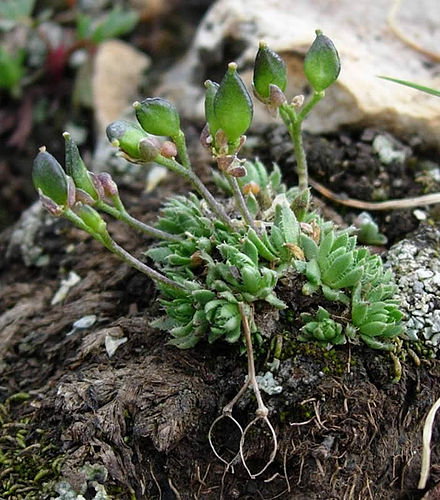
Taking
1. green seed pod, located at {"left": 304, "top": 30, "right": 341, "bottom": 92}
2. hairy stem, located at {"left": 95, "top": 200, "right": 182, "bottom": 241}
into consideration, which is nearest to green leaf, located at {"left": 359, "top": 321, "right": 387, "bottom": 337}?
hairy stem, located at {"left": 95, "top": 200, "right": 182, "bottom": 241}

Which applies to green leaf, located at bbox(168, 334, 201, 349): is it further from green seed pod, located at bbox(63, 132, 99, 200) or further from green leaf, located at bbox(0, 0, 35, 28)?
green leaf, located at bbox(0, 0, 35, 28)

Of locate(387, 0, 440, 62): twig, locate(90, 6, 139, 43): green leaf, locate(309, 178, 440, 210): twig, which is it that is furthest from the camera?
locate(90, 6, 139, 43): green leaf

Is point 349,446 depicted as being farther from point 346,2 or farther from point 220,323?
point 346,2

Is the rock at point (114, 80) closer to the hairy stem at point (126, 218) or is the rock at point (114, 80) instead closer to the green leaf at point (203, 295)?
the hairy stem at point (126, 218)

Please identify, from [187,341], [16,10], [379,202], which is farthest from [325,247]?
[16,10]

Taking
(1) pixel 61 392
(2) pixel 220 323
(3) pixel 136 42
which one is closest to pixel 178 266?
(2) pixel 220 323
